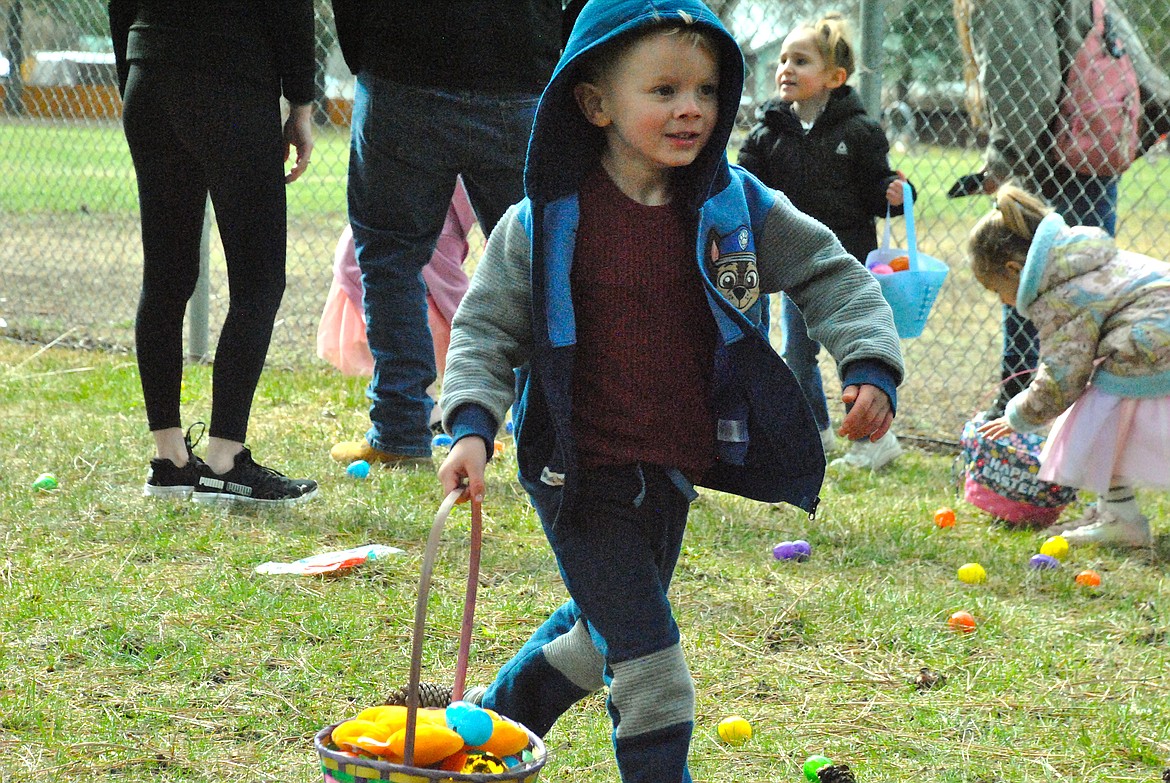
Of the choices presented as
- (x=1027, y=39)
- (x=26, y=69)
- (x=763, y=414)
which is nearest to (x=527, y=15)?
(x=1027, y=39)

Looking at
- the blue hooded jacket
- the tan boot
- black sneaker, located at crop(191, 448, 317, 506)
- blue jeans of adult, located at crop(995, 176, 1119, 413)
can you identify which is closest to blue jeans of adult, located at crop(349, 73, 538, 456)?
the tan boot

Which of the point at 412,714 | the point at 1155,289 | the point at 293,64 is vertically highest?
the point at 293,64

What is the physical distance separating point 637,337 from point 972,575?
6.57 ft

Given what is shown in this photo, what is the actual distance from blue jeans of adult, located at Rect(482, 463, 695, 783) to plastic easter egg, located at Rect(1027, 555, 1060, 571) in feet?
6.55

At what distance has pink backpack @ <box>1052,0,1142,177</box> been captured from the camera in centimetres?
491

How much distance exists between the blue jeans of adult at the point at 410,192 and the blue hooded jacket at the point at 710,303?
1.91 metres

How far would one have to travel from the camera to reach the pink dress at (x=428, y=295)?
18.4 ft

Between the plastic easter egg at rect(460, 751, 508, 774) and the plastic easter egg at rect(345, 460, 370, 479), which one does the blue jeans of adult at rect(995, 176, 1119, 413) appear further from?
the plastic easter egg at rect(460, 751, 508, 774)

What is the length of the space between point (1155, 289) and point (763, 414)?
2.42 m

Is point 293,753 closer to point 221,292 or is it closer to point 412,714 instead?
point 412,714

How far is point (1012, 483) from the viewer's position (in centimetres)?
450

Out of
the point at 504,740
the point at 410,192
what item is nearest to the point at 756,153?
the point at 410,192

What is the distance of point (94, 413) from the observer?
5.58 meters

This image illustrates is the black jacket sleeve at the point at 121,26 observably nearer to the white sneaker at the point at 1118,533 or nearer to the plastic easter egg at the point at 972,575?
the plastic easter egg at the point at 972,575
